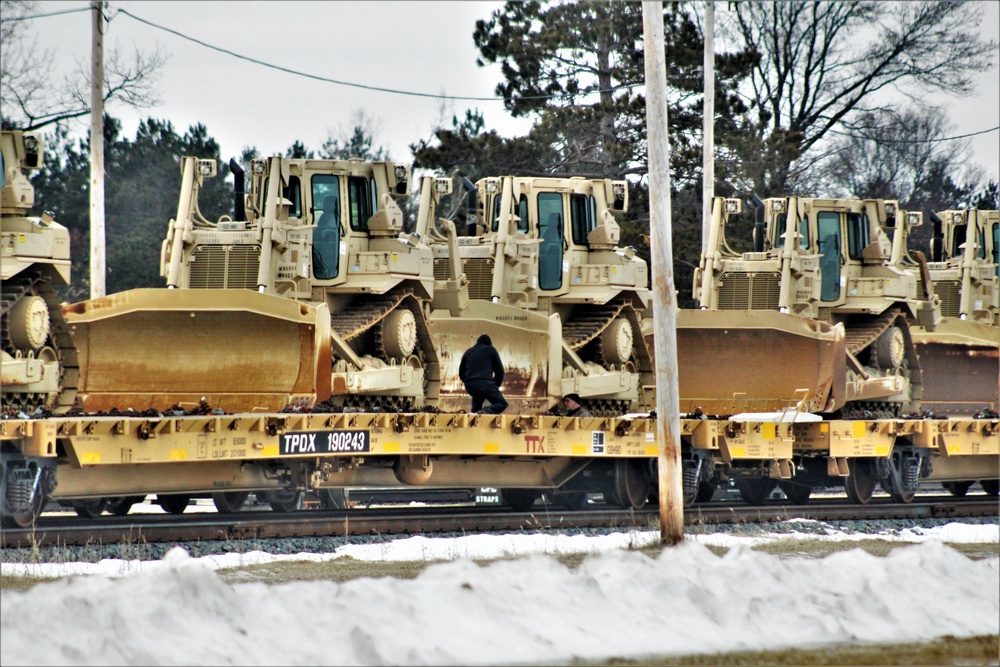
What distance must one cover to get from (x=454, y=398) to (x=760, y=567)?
36.4ft

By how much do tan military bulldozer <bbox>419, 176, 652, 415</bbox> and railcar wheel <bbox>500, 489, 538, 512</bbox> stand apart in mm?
1548

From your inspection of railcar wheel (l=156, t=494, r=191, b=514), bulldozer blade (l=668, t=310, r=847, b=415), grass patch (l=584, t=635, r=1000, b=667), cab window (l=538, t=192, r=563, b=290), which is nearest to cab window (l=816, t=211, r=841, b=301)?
bulldozer blade (l=668, t=310, r=847, b=415)

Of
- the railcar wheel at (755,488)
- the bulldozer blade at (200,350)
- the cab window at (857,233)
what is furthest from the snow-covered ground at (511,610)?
the cab window at (857,233)

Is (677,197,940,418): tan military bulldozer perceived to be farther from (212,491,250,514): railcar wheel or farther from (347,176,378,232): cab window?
(212,491,250,514): railcar wheel

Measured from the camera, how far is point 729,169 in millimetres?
39750

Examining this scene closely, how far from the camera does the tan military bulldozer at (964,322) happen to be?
1125 inches

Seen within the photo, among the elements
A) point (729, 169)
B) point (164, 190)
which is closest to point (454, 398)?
point (729, 169)

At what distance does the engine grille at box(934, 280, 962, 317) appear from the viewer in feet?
103

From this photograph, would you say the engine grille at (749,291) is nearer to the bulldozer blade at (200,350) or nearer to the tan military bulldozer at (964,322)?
the tan military bulldozer at (964,322)

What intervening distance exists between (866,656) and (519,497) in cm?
1244

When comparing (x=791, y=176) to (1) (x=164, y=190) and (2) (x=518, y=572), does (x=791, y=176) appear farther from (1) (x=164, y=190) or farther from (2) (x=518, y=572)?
(2) (x=518, y=572)

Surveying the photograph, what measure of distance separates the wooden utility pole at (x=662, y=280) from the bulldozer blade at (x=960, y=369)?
1423 centimetres

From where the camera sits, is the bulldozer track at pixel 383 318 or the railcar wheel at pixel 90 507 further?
the bulldozer track at pixel 383 318

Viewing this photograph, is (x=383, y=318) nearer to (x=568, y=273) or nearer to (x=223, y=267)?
(x=223, y=267)
